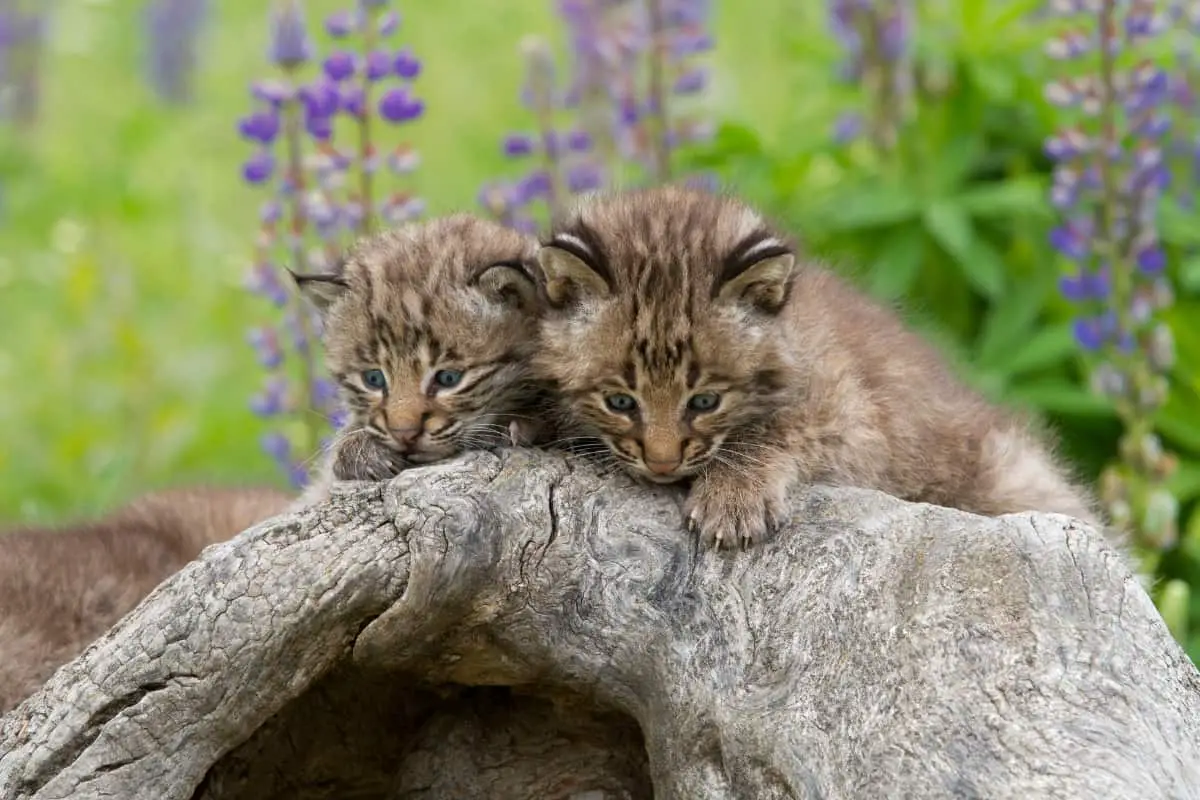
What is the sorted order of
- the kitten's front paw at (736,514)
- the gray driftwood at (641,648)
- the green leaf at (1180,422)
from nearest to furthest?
the gray driftwood at (641,648) → the kitten's front paw at (736,514) → the green leaf at (1180,422)

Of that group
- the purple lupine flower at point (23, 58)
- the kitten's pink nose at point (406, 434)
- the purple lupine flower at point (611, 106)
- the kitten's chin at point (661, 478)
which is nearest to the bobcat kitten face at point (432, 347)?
the kitten's pink nose at point (406, 434)

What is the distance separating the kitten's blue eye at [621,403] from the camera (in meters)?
4.18

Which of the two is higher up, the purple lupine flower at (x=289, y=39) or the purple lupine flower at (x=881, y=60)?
the purple lupine flower at (x=289, y=39)

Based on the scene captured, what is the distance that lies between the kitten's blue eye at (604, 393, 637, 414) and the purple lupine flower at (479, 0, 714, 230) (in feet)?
7.09

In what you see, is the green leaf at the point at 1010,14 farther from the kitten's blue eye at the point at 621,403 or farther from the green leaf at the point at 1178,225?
the kitten's blue eye at the point at 621,403

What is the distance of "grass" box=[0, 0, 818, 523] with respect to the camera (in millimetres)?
8242

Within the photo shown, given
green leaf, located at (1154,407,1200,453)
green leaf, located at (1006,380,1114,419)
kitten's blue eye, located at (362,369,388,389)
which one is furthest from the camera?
green leaf, located at (1006,380,1114,419)

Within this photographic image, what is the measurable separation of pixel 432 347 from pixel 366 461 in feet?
1.10

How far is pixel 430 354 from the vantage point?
4348 mm

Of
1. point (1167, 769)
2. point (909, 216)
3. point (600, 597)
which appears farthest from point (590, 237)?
point (909, 216)

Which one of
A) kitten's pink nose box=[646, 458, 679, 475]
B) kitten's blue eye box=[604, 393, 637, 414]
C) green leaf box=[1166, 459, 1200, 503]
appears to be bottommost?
green leaf box=[1166, 459, 1200, 503]

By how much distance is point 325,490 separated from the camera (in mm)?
4477

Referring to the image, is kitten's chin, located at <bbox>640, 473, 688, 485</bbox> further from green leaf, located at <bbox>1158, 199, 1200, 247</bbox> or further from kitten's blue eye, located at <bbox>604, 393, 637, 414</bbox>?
green leaf, located at <bbox>1158, 199, 1200, 247</bbox>

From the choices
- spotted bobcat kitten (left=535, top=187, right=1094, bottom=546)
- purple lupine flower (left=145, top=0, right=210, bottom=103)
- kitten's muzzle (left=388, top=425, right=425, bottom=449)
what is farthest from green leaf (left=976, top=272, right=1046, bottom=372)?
purple lupine flower (left=145, top=0, right=210, bottom=103)
